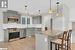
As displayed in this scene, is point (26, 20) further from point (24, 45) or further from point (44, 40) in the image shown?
point (44, 40)

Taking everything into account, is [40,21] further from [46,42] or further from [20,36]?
[46,42]

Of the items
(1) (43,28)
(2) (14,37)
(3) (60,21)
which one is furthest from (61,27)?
(2) (14,37)

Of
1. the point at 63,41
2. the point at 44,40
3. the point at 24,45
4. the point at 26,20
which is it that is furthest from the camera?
the point at 26,20

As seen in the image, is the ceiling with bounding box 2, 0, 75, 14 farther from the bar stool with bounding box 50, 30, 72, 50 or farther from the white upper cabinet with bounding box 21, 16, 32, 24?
the bar stool with bounding box 50, 30, 72, 50

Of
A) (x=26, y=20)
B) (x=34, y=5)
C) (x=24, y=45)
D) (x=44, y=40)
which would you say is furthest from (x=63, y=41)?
(x=26, y=20)

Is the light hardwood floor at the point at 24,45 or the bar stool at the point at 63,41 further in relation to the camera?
the light hardwood floor at the point at 24,45

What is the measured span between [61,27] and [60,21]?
0.40 m

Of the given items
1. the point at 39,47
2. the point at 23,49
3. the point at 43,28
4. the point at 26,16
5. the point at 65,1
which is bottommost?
the point at 23,49

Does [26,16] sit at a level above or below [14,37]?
above

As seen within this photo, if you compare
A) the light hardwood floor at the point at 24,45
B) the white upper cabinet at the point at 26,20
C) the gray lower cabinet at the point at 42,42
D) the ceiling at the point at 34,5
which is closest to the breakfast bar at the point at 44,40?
the gray lower cabinet at the point at 42,42

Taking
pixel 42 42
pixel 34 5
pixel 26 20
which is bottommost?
pixel 42 42

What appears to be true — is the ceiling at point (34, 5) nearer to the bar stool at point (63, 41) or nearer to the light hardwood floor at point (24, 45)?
the light hardwood floor at point (24, 45)

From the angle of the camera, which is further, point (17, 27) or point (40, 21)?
point (17, 27)

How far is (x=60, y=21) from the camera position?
7238mm
